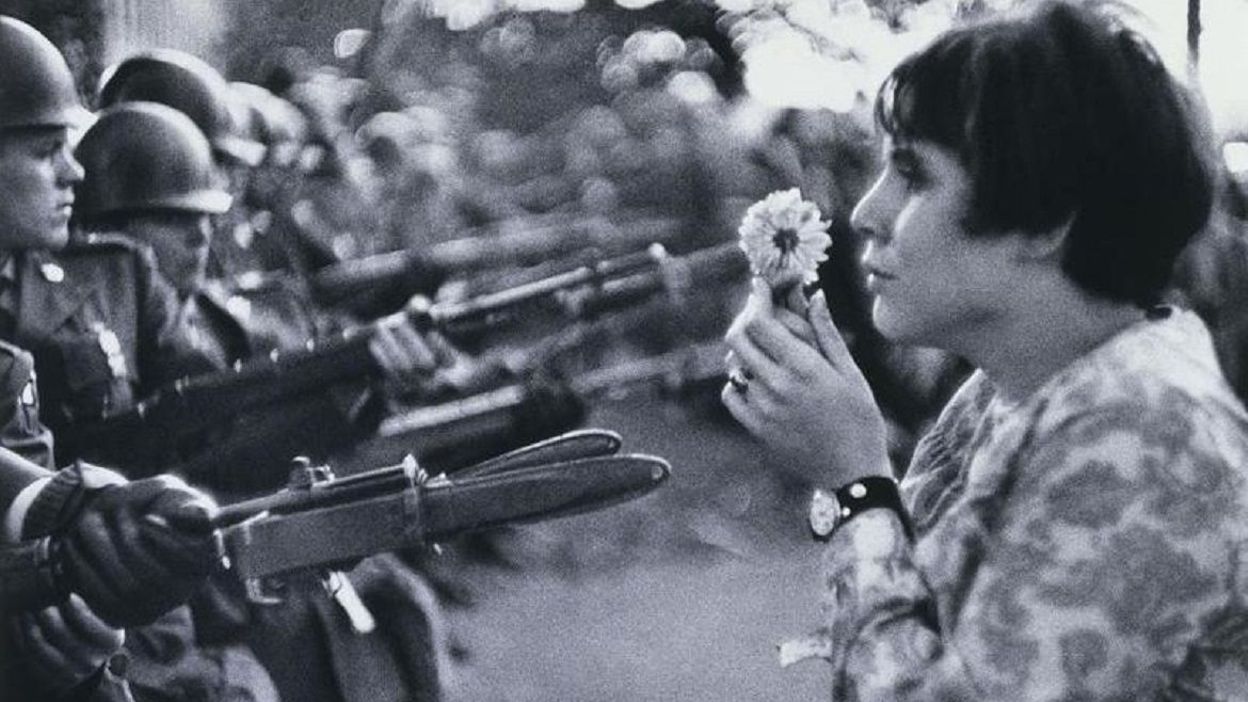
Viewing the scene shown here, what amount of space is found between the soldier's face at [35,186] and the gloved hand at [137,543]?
32 centimetres

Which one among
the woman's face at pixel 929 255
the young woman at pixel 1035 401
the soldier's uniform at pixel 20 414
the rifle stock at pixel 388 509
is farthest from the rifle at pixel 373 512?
the woman's face at pixel 929 255

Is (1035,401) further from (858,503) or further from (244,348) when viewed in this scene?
(244,348)

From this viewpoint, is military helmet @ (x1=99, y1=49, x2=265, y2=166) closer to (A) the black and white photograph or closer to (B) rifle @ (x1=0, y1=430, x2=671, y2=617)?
(A) the black and white photograph

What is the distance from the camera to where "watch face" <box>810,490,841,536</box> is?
1389mm

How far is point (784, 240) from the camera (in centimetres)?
155

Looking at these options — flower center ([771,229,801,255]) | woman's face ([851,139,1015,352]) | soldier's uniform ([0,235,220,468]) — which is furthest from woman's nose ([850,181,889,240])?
soldier's uniform ([0,235,220,468])

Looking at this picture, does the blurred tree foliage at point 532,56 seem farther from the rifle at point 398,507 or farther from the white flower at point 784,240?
the white flower at point 784,240

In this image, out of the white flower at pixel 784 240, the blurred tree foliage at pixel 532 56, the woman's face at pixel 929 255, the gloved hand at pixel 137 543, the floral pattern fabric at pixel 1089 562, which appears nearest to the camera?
the floral pattern fabric at pixel 1089 562

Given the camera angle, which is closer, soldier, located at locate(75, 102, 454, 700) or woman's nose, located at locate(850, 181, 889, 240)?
woman's nose, located at locate(850, 181, 889, 240)

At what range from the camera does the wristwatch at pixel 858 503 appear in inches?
54.1

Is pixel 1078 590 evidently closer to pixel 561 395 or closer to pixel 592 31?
pixel 561 395

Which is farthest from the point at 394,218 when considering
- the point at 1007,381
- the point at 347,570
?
the point at 1007,381

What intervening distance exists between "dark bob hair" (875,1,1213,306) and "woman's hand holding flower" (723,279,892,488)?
162mm

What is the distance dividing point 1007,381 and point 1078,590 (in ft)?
0.72
